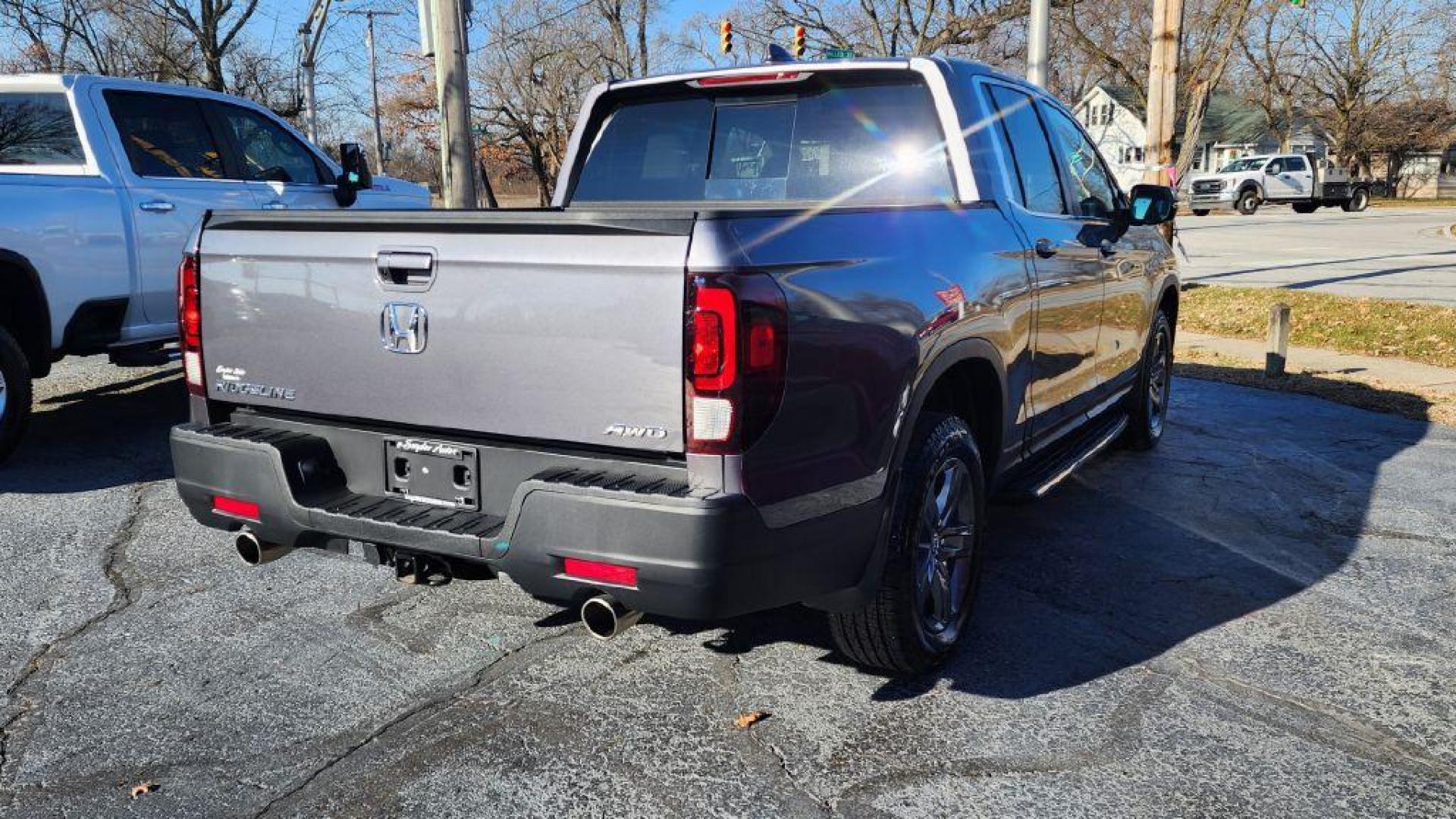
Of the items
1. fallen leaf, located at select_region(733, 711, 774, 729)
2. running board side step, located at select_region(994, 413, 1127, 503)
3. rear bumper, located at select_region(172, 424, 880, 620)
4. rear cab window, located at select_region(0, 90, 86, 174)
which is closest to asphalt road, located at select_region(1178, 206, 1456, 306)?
running board side step, located at select_region(994, 413, 1127, 503)

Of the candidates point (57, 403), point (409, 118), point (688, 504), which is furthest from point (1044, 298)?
point (409, 118)

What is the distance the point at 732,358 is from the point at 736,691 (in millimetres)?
1325

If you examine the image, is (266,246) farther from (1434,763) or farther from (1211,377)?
(1211,377)

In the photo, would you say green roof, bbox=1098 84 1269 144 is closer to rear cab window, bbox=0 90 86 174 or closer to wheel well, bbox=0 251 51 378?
rear cab window, bbox=0 90 86 174

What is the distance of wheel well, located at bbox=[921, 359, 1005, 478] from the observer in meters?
3.75

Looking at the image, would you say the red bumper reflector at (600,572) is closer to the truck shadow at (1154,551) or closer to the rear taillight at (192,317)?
the truck shadow at (1154,551)

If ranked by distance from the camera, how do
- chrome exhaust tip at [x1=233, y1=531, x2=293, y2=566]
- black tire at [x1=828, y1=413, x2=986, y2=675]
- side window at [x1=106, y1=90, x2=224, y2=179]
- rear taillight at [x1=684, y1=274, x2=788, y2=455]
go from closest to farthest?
rear taillight at [x1=684, y1=274, x2=788, y2=455] → black tire at [x1=828, y1=413, x2=986, y2=675] → chrome exhaust tip at [x1=233, y1=531, x2=293, y2=566] → side window at [x1=106, y1=90, x2=224, y2=179]

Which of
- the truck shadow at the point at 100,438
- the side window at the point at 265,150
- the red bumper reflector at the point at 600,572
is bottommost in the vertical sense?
the truck shadow at the point at 100,438

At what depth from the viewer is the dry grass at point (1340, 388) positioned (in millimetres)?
7973

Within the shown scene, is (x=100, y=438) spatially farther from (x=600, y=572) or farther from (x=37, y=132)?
(x=600, y=572)

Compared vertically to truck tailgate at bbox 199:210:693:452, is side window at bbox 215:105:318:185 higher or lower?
higher

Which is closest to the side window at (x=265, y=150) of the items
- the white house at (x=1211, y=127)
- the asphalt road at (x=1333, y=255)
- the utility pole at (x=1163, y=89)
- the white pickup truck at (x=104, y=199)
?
the white pickup truck at (x=104, y=199)

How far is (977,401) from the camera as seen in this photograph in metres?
4.01

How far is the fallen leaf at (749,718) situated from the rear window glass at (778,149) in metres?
1.89
